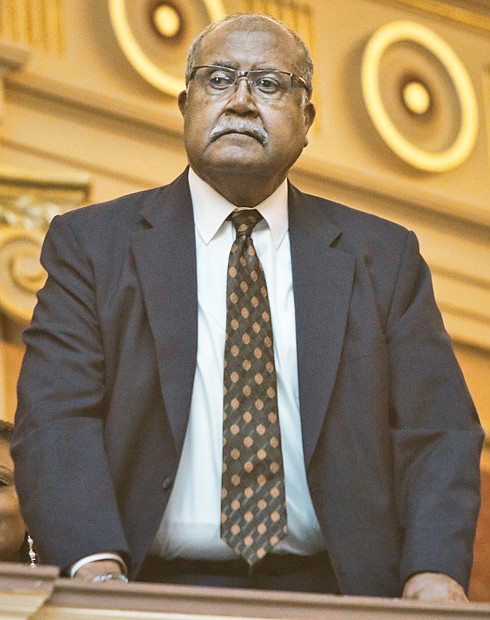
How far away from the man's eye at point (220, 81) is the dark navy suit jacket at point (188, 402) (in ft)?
0.81

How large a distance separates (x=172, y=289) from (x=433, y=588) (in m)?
0.70

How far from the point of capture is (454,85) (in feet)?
22.0

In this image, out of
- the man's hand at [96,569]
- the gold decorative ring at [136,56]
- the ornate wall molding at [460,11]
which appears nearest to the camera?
the man's hand at [96,569]

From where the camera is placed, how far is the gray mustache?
282 centimetres

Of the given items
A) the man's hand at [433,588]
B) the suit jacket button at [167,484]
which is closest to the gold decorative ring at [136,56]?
the suit jacket button at [167,484]

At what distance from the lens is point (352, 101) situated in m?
6.49

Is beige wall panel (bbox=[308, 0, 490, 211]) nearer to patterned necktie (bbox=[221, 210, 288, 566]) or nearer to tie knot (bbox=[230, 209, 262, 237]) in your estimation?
tie knot (bbox=[230, 209, 262, 237])

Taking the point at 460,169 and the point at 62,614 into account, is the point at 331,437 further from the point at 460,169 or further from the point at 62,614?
the point at 460,169

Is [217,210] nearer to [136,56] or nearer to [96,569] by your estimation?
[96,569]

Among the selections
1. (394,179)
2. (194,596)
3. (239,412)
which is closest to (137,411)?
(239,412)

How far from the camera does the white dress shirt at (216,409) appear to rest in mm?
2602

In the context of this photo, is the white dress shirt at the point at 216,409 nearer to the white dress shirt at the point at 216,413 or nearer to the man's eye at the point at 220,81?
the white dress shirt at the point at 216,413

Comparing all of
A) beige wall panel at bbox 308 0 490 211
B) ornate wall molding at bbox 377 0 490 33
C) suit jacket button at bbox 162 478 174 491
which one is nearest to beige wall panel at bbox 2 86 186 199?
beige wall panel at bbox 308 0 490 211

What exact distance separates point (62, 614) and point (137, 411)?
1.89 ft
